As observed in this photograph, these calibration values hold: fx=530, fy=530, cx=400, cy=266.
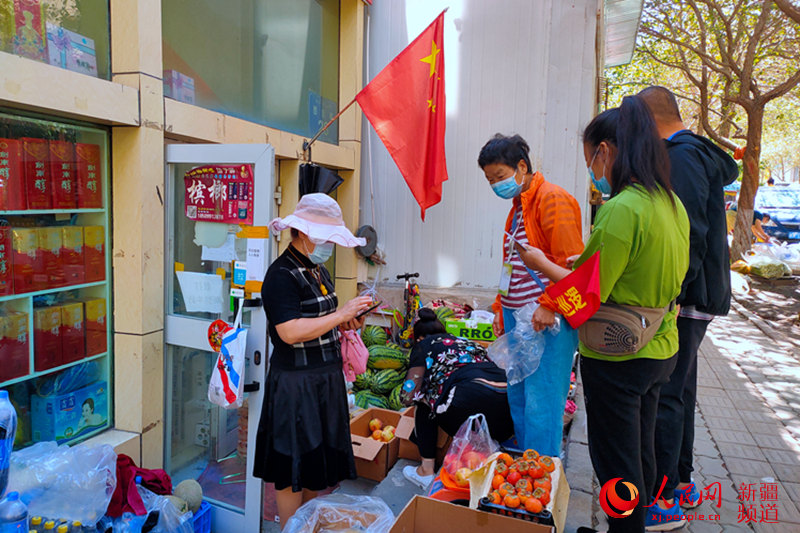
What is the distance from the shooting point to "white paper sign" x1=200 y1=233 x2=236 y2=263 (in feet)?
11.1

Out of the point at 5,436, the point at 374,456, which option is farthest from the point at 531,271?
the point at 5,436

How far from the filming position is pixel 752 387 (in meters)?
6.39

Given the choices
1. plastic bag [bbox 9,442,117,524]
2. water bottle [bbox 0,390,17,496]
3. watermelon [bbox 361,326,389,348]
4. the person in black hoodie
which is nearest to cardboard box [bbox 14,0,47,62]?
water bottle [bbox 0,390,17,496]

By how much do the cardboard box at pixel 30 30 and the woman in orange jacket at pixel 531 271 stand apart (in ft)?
8.82

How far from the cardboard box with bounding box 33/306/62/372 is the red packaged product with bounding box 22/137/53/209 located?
0.64 m

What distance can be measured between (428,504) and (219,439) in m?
1.86

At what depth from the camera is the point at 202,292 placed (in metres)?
3.53

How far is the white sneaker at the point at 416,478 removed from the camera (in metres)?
3.77

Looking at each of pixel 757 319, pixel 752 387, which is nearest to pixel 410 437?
pixel 752 387

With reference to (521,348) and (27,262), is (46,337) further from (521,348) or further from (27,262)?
(521,348)

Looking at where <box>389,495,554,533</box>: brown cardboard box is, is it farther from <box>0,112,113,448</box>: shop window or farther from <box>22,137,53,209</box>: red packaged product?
<box>22,137,53,209</box>: red packaged product

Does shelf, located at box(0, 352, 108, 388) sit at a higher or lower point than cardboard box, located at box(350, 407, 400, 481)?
higher

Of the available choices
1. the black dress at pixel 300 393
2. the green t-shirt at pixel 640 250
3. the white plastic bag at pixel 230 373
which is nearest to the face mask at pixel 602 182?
the green t-shirt at pixel 640 250

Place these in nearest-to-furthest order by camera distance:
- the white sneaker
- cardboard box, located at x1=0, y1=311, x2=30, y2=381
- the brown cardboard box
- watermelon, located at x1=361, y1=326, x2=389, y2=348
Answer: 1. the brown cardboard box
2. cardboard box, located at x1=0, y1=311, x2=30, y2=381
3. the white sneaker
4. watermelon, located at x1=361, y1=326, x2=389, y2=348
